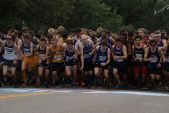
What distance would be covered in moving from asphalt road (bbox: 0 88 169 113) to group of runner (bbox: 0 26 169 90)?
1.79m

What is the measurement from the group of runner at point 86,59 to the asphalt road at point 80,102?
179 centimetres

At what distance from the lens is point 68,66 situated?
2045 cm

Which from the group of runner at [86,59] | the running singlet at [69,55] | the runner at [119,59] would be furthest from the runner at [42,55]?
the runner at [119,59]

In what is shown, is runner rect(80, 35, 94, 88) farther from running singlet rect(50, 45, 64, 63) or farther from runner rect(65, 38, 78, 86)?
running singlet rect(50, 45, 64, 63)

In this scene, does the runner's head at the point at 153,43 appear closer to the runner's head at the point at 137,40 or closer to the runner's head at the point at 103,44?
the runner's head at the point at 137,40

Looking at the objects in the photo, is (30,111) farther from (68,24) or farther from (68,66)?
(68,24)

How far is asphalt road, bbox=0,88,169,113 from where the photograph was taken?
1363cm

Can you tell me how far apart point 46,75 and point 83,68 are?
4.40ft

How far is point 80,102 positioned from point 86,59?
559cm

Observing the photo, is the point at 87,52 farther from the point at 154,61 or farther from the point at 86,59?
the point at 154,61

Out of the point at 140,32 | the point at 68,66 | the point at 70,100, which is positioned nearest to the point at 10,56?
the point at 68,66

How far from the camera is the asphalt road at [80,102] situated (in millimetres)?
13633

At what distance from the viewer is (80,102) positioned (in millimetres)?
15031

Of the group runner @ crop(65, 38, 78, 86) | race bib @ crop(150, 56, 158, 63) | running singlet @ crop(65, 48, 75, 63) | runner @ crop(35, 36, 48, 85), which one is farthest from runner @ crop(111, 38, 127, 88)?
runner @ crop(35, 36, 48, 85)
